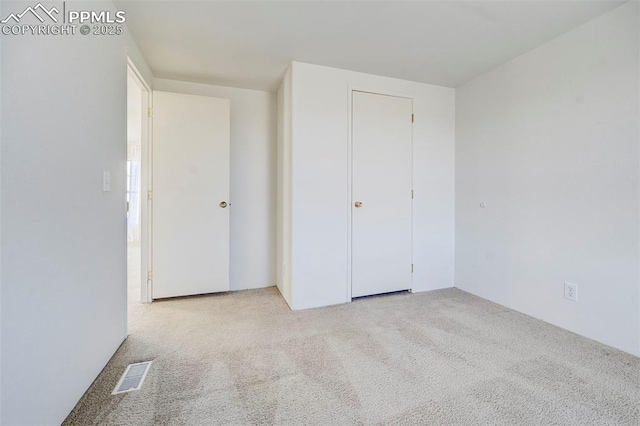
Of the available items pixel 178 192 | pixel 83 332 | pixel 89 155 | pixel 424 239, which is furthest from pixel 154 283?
pixel 424 239

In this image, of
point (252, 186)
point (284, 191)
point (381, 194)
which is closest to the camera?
point (284, 191)

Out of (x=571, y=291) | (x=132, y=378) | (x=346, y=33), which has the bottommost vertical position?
(x=132, y=378)

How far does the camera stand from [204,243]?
9.30ft

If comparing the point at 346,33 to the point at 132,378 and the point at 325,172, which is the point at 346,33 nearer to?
the point at 325,172

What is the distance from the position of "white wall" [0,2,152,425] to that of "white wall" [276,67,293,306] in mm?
1308

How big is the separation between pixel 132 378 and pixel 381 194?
2.41 metres

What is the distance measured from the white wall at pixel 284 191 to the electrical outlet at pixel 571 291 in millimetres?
2200

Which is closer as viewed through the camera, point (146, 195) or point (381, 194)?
point (146, 195)

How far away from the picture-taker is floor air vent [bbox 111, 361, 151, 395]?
1.45m

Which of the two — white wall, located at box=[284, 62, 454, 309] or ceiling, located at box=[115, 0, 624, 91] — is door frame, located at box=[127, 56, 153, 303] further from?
white wall, located at box=[284, 62, 454, 309]

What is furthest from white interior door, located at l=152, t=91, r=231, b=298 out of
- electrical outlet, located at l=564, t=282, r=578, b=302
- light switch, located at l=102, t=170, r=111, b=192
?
electrical outlet, located at l=564, t=282, r=578, b=302

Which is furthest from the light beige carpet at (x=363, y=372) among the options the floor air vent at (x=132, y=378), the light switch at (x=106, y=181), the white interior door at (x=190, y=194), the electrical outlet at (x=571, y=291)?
the light switch at (x=106, y=181)

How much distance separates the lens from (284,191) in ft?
8.96

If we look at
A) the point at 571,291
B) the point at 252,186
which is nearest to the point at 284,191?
the point at 252,186
